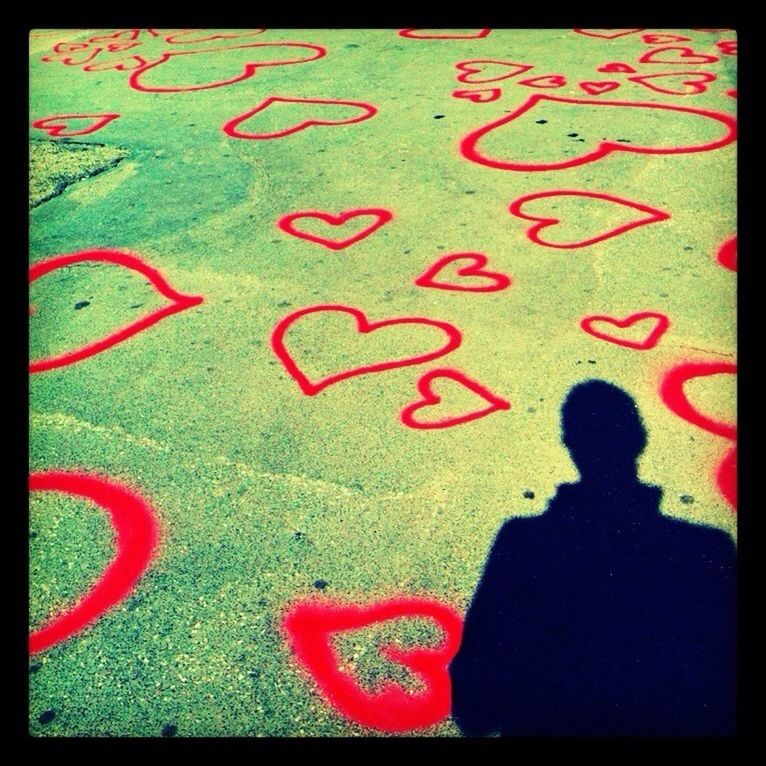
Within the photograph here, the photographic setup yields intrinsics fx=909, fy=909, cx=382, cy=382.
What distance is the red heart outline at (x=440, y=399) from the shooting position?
109 inches

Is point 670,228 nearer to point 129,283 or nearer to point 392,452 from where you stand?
point 392,452

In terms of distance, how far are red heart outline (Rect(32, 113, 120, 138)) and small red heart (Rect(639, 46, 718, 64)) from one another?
3.32 metres

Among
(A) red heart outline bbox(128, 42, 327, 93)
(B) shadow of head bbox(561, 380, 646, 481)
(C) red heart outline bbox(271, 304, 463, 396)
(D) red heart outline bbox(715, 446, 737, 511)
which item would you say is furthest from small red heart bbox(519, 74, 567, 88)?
(D) red heart outline bbox(715, 446, 737, 511)

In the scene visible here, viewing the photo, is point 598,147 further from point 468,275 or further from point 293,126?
point 293,126

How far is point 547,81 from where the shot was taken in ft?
18.1

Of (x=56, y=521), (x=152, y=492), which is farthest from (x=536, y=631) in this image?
(x=56, y=521)

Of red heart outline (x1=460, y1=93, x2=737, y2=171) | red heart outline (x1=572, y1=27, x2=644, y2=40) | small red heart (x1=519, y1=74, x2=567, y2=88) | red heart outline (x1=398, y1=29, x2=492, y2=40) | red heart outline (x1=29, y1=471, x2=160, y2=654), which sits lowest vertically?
red heart outline (x1=29, y1=471, x2=160, y2=654)

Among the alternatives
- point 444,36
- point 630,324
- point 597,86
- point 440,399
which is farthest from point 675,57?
point 440,399

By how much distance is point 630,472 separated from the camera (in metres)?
2.54

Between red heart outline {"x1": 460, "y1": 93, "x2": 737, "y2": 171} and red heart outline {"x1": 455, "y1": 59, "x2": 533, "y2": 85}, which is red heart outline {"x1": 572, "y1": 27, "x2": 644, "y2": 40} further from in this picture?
red heart outline {"x1": 460, "y1": 93, "x2": 737, "y2": 171}

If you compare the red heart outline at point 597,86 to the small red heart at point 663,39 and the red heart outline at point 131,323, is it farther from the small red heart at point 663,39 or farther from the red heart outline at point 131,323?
the red heart outline at point 131,323

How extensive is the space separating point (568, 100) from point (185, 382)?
3.20m

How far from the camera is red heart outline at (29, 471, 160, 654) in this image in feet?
7.22

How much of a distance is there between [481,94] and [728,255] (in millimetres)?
2300
